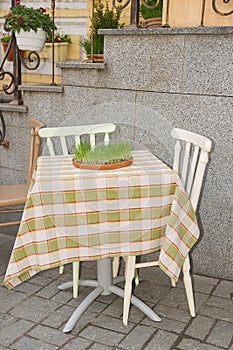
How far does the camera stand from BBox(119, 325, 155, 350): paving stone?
2.64m

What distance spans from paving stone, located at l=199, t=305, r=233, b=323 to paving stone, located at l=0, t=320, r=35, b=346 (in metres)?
1.02

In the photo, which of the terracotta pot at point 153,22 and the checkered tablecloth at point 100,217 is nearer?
the checkered tablecloth at point 100,217

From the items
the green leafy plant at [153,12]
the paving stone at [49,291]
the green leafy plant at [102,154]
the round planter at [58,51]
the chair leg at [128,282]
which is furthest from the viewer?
the round planter at [58,51]

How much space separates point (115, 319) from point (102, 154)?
3.19ft

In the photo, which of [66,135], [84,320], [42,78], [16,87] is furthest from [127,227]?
[42,78]

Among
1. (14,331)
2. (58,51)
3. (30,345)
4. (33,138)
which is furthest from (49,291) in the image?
(58,51)

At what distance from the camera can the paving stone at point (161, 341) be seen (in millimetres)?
2641

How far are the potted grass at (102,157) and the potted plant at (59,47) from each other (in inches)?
116

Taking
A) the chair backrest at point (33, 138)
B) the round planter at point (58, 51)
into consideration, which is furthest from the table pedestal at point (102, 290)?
the round planter at point (58, 51)

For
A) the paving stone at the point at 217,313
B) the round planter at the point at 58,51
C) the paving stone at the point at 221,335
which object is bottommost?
the paving stone at the point at 217,313

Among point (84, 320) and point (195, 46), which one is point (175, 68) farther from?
point (84, 320)

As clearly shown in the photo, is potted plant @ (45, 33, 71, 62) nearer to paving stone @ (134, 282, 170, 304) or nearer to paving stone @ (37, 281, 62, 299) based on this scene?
paving stone @ (37, 281, 62, 299)

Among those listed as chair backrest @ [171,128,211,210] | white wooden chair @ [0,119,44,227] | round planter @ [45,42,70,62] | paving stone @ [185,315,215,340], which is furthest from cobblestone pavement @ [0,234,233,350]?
round planter @ [45,42,70,62]

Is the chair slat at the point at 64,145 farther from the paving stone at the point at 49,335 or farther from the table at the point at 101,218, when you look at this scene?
the paving stone at the point at 49,335
